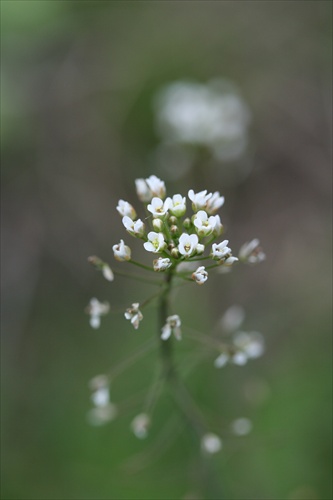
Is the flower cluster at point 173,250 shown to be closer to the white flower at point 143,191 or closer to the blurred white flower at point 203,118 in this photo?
the white flower at point 143,191

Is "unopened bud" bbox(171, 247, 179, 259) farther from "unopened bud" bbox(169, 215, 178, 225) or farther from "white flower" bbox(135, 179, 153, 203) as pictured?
"white flower" bbox(135, 179, 153, 203)

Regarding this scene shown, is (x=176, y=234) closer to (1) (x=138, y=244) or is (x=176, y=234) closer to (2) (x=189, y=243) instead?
(2) (x=189, y=243)

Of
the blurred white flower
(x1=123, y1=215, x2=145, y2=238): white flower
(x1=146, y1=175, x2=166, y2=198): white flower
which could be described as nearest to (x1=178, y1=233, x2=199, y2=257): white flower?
(x1=123, y1=215, x2=145, y2=238): white flower

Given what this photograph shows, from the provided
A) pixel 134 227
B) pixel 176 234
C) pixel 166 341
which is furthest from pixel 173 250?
pixel 166 341

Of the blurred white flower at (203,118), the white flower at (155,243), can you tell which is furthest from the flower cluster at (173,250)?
the blurred white flower at (203,118)

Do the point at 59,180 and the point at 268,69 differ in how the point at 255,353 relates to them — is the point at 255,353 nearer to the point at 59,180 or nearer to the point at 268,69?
the point at 59,180

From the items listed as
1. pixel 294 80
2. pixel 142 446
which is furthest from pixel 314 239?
pixel 142 446
